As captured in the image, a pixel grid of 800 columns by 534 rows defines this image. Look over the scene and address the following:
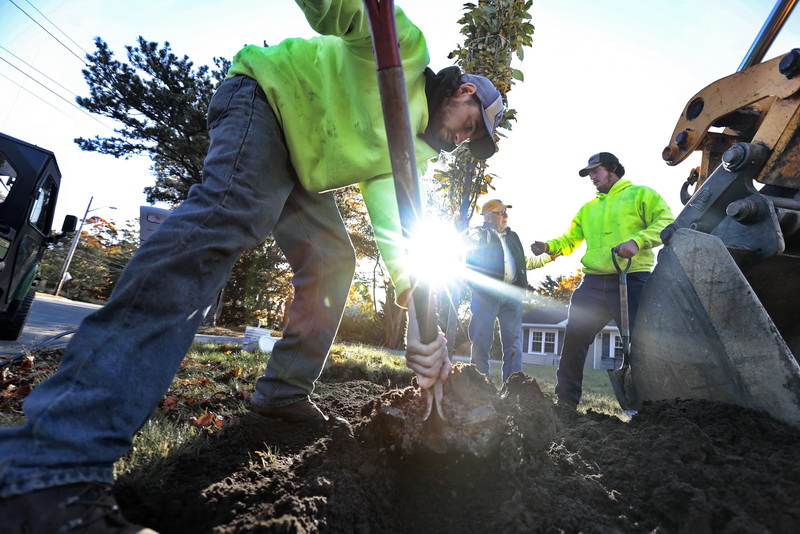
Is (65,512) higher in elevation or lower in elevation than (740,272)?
lower

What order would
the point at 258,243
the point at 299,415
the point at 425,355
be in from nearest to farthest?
the point at 258,243 → the point at 425,355 → the point at 299,415

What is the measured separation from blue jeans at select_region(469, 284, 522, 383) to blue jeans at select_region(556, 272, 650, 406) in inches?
48.5

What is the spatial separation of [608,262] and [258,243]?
346 centimetres

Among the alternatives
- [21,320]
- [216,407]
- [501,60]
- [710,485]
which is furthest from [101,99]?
[710,485]

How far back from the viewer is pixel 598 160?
4250 mm

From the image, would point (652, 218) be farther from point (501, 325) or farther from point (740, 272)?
point (501, 325)

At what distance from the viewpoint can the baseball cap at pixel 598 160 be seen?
4.21 metres

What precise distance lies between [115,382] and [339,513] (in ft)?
2.34

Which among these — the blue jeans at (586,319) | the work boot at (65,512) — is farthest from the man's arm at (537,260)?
the work boot at (65,512)

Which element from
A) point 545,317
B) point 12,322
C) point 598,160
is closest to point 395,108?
point 598,160

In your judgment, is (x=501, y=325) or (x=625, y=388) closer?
(x=625, y=388)

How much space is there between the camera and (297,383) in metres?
2.09

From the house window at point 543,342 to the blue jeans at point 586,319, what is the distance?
24.6m

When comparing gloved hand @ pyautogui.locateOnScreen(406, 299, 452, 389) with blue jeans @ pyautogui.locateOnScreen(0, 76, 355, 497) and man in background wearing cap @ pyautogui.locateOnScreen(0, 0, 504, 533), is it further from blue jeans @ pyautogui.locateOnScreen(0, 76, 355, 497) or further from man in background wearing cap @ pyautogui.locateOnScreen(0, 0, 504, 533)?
blue jeans @ pyautogui.locateOnScreen(0, 76, 355, 497)
